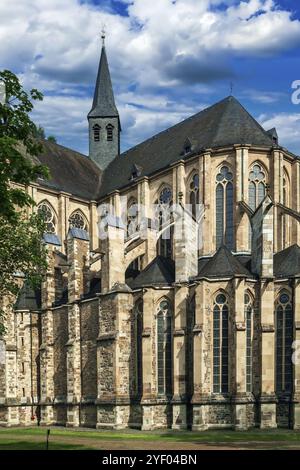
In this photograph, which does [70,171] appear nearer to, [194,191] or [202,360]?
[194,191]

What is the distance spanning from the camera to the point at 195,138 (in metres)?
47.2

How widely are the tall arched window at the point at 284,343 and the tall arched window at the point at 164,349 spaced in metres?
5.80

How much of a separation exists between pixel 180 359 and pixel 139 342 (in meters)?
2.97

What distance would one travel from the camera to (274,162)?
140ft

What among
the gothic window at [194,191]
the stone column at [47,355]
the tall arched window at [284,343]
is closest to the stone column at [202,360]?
the tall arched window at [284,343]

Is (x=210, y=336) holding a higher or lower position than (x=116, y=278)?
lower

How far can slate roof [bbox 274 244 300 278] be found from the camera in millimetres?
34250

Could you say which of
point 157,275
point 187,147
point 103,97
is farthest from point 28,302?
point 103,97

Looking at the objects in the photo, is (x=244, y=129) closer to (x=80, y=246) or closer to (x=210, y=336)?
(x=80, y=246)

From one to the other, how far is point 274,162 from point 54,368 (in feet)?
63.6

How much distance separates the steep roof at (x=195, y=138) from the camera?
145ft

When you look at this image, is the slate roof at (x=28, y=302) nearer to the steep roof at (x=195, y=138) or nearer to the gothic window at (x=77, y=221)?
the gothic window at (x=77, y=221)
